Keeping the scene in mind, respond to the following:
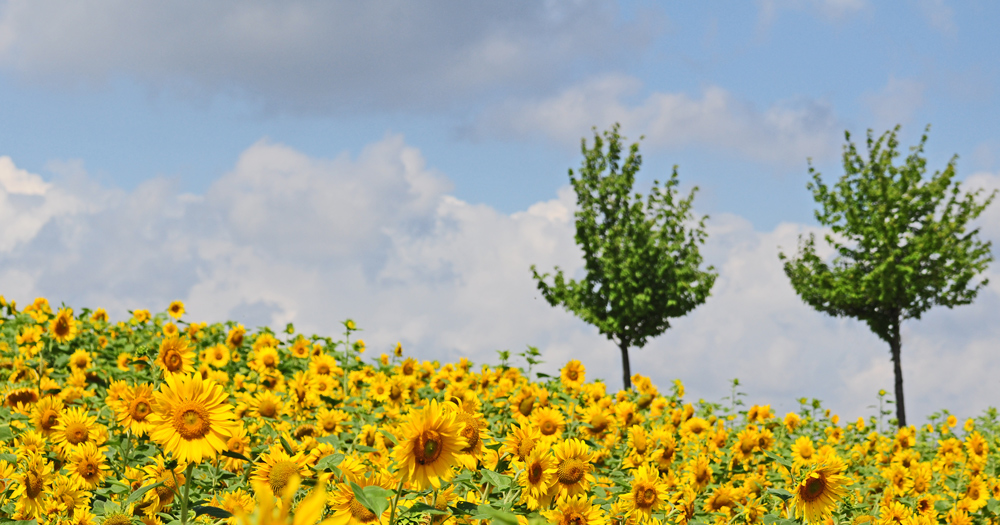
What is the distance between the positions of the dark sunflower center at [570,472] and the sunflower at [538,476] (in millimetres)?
30

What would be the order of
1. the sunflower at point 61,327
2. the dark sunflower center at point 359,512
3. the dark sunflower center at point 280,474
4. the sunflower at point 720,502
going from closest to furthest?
the dark sunflower center at point 359,512 → the dark sunflower center at point 280,474 → the sunflower at point 720,502 → the sunflower at point 61,327

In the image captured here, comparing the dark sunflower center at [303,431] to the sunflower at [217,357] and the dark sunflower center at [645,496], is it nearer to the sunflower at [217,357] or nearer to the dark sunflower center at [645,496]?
the dark sunflower center at [645,496]

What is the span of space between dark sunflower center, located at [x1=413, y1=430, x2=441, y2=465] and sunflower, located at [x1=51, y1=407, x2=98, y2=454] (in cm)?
259

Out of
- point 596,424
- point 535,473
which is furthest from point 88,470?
point 596,424

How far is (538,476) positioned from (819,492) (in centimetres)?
147

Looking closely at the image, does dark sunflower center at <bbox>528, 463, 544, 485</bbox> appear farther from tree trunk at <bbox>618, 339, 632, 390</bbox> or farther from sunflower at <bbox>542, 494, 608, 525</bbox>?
tree trunk at <bbox>618, 339, 632, 390</bbox>

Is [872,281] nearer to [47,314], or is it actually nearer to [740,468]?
[740,468]

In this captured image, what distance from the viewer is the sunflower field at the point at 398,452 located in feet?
9.20

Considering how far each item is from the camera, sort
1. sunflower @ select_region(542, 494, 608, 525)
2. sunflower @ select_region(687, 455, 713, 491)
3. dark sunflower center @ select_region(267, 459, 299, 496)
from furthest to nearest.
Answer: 1. sunflower @ select_region(687, 455, 713, 491)
2. dark sunflower center @ select_region(267, 459, 299, 496)
3. sunflower @ select_region(542, 494, 608, 525)

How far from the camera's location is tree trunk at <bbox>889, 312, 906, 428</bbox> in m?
21.4

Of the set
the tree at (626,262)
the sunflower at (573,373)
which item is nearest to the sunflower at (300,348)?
the sunflower at (573,373)

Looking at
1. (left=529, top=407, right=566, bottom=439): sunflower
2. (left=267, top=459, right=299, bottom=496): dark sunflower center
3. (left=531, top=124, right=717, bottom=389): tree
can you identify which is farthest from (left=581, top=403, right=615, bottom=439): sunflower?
(left=531, top=124, right=717, bottom=389): tree

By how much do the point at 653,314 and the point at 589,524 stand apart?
70.2 feet

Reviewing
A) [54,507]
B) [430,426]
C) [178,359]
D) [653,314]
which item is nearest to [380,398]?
[178,359]
